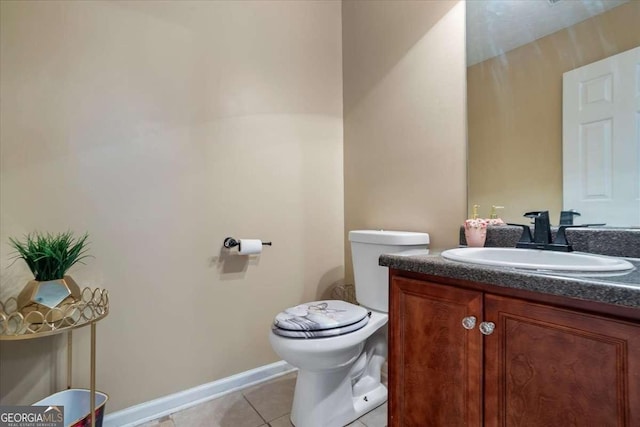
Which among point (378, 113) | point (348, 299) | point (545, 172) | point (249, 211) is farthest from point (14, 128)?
point (545, 172)

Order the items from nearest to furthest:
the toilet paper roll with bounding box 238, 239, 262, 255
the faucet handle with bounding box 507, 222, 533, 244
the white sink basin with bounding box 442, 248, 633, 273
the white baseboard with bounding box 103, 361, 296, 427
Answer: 1. the white sink basin with bounding box 442, 248, 633, 273
2. the faucet handle with bounding box 507, 222, 533, 244
3. the white baseboard with bounding box 103, 361, 296, 427
4. the toilet paper roll with bounding box 238, 239, 262, 255

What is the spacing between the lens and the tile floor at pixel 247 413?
137 centimetres

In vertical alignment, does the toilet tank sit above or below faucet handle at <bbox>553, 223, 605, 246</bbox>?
below

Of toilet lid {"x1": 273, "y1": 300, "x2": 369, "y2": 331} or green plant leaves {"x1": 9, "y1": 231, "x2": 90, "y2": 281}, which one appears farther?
toilet lid {"x1": 273, "y1": 300, "x2": 369, "y2": 331}

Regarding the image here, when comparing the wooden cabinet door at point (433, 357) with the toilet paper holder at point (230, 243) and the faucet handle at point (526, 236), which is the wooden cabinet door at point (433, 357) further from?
the toilet paper holder at point (230, 243)

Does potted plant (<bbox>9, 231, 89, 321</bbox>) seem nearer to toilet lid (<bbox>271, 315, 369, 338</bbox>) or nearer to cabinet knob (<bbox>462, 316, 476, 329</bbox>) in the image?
toilet lid (<bbox>271, 315, 369, 338</bbox>)

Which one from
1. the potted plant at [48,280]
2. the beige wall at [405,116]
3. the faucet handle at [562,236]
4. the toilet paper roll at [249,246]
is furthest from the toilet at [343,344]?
the potted plant at [48,280]

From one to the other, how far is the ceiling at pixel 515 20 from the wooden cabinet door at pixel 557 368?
1123 mm

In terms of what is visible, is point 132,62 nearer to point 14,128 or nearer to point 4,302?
point 14,128

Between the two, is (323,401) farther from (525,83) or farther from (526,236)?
(525,83)

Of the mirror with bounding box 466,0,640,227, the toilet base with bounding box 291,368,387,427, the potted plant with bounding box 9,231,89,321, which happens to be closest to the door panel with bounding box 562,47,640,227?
the mirror with bounding box 466,0,640,227

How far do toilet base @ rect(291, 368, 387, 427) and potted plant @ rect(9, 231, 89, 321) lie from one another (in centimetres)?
93

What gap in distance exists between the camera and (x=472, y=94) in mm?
1394

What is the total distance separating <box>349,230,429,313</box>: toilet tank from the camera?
1.44 m
